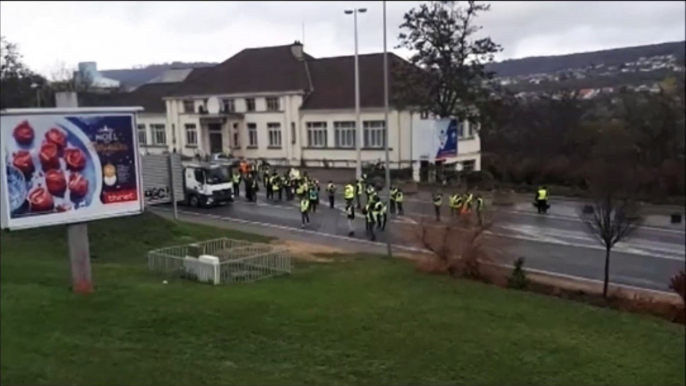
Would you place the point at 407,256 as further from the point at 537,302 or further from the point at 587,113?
the point at 587,113

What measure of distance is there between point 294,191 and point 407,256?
6.95ft

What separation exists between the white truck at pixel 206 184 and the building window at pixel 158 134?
0.24 m

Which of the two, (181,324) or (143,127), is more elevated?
(143,127)

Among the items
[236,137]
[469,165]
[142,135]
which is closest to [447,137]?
[469,165]

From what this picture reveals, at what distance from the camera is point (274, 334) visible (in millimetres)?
5156

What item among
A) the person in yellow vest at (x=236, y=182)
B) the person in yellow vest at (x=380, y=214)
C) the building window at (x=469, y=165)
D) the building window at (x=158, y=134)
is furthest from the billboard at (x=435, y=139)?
the building window at (x=158, y=134)

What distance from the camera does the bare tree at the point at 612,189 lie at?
20.9 ft

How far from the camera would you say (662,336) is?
5621 mm

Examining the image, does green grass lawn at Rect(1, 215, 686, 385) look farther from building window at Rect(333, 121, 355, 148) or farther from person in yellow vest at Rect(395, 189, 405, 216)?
building window at Rect(333, 121, 355, 148)

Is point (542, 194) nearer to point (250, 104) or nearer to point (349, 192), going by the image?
point (349, 192)

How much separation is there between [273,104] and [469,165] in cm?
228

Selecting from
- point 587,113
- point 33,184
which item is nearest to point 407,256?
point 587,113

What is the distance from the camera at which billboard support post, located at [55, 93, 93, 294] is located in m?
3.86

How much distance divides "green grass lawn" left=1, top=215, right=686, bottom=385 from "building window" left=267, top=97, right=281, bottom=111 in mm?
873
